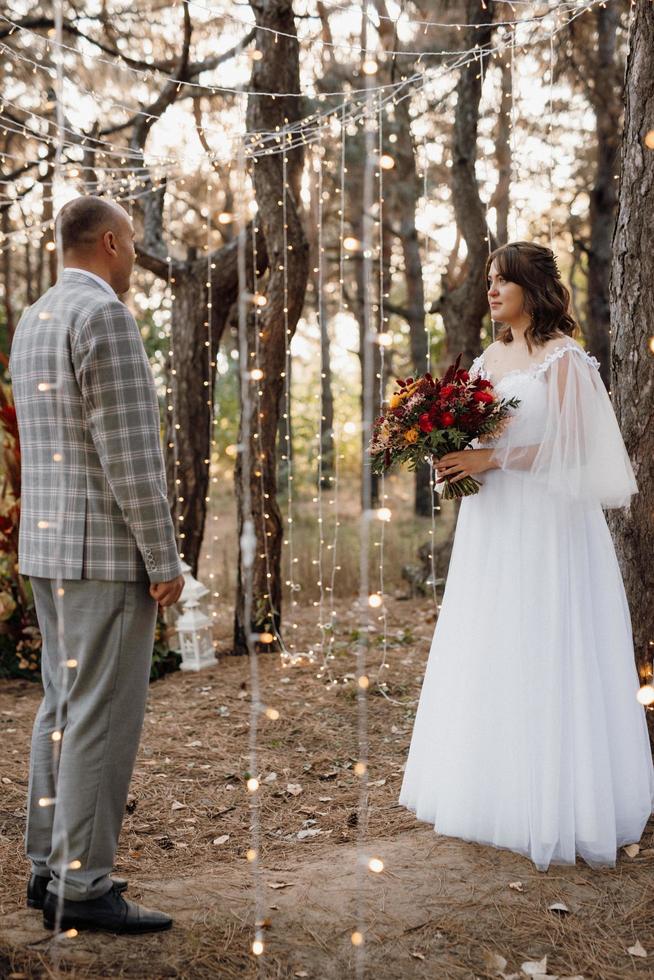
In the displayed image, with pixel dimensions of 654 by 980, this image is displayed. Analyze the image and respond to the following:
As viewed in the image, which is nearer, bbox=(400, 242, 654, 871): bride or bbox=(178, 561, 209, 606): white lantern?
bbox=(400, 242, 654, 871): bride

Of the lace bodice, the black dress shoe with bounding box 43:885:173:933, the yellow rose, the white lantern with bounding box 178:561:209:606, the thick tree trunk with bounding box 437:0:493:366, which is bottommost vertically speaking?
the black dress shoe with bounding box 43:885:173:933

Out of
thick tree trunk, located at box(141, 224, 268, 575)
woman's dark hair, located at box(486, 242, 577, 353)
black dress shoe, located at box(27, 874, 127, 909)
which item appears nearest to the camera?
black dress shoe, located at box(27, 874, 127, 909)

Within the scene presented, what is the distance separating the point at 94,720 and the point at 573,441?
1808 mm

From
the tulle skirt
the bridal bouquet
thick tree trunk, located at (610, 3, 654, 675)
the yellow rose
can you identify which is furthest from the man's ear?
the yellow rose

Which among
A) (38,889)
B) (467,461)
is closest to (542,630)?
(467,461)

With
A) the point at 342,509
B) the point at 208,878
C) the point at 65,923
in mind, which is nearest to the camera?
the point at 65,923

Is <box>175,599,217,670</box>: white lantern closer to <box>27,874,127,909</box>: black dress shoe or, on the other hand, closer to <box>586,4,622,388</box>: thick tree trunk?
<box>27,874,127,909</box>: black dress shoe

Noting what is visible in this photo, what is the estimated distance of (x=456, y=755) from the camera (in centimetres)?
328

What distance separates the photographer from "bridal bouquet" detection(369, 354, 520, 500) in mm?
3156

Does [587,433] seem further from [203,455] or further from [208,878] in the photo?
[203,455]

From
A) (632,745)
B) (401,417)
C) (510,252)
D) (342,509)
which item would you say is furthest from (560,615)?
(342,509)

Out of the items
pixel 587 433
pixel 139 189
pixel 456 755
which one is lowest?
pixel 456 755

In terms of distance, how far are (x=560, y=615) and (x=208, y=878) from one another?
1529mm

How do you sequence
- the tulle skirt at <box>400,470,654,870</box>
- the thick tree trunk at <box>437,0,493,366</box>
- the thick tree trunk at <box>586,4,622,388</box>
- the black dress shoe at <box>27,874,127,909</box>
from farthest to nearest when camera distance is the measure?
the thick tree trunk at <box>586,4,622,388</box>
the thick tree trunk at <box>437,0,493,366</box>
the tulle skirt at <box>400,470,654,870</box>
the black dress shoe at <box>27,874,127,909</box>
